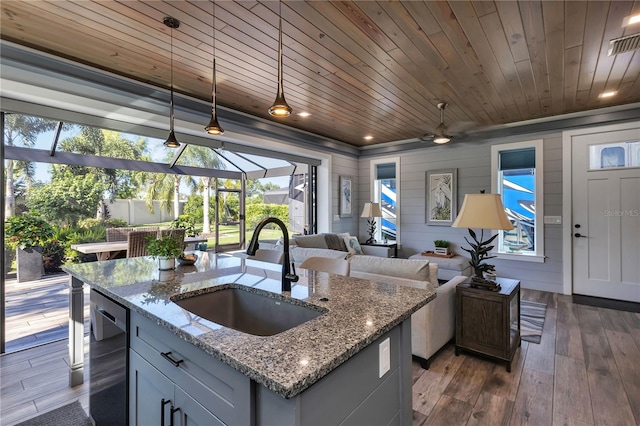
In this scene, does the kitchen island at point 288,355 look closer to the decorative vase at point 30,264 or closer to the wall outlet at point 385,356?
the wall outlet at point 385,356

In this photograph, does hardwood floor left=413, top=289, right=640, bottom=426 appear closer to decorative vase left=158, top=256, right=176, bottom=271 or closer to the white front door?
the white front door

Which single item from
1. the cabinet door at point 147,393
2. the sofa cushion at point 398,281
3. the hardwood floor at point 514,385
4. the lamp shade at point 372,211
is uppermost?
the lamp shade at point 372,211

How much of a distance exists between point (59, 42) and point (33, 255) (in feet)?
9.94

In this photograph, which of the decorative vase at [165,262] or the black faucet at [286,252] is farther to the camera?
the decorative vase at [165,262]

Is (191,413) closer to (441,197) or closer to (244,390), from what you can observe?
(244,390)

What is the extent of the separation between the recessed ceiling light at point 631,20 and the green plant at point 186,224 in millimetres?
6413

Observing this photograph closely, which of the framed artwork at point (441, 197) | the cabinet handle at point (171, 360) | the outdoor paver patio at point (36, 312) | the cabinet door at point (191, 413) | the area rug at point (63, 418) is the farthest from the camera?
the framed artwork at point (441, 197)

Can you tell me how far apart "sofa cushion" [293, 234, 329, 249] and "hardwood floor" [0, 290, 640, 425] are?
2.39 m

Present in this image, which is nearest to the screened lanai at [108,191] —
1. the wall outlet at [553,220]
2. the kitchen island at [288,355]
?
the kitchen island at [288,355]

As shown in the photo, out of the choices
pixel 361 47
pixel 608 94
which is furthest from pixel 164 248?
pixel 608 94

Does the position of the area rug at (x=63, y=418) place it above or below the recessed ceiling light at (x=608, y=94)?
below

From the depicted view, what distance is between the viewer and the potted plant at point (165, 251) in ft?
6.40

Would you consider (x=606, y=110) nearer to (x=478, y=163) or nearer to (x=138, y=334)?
(x=478, y=163)

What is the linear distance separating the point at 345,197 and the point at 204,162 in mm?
2986
